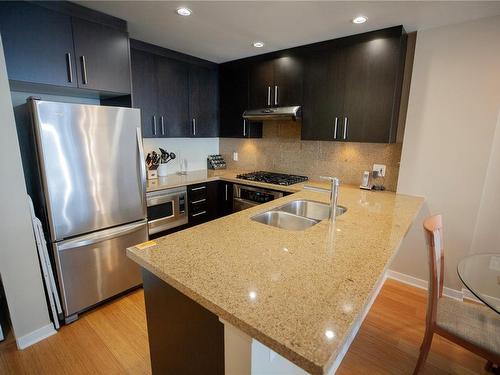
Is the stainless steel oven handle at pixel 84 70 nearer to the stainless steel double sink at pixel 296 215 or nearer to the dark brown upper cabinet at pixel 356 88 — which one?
the stainless steel double sink at pixel 296 215

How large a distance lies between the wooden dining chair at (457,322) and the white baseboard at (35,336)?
8.06 feet

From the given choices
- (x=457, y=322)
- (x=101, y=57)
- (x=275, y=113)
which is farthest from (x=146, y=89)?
(x=457, y=322)

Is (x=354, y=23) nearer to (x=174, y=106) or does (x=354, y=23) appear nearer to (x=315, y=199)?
(x=315, y=199)

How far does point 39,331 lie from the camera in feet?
6.00

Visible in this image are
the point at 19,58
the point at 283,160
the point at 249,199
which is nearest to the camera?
the point at 19,58

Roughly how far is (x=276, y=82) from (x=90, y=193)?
2.12m

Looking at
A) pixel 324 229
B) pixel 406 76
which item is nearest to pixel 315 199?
pixel 324 229

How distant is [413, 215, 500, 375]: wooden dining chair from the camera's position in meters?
1.24

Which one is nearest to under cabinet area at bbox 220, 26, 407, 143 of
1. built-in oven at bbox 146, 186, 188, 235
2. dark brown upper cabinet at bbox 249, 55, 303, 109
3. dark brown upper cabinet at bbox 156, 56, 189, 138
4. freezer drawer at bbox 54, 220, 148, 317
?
dark brown upper cabinet at bbox 249, 55, 303, 109

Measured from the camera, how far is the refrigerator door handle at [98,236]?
1.87 metres

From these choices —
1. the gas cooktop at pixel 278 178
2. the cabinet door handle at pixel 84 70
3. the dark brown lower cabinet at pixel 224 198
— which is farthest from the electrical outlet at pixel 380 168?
the cabinet door handle at pixel 84 70

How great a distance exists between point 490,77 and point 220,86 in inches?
105

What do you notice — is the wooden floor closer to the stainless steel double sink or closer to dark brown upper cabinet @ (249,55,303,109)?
the stainless steel double sink

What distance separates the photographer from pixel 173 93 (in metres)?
2.91
